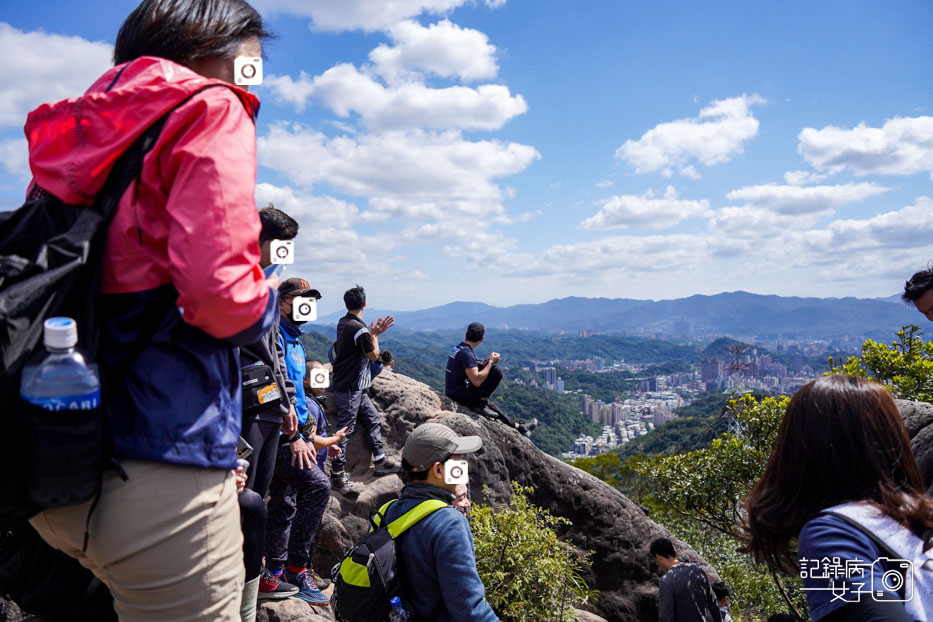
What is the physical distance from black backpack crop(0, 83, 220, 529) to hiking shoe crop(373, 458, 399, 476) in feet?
18.3

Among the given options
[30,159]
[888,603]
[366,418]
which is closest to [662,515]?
[366,418]

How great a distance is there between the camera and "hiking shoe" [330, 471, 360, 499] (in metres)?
6.17

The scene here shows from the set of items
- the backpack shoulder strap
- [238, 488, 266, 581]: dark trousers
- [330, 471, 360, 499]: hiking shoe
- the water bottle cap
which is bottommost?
[330, 471, 360, 499]: hiking shoe

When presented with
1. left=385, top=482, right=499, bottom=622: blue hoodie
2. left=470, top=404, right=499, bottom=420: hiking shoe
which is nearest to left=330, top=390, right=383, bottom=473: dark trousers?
left=470, top=404, right=499, bottom=420: hiking shoe

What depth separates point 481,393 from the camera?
842 centimetres

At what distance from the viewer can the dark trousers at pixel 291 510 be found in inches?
155

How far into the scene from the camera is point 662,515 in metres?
17.2

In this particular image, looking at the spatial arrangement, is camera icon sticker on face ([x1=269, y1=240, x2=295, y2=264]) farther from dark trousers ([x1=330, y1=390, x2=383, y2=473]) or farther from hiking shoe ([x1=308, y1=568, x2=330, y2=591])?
dark trousers ([x1=330, y1=390, x2=383, y2=473])

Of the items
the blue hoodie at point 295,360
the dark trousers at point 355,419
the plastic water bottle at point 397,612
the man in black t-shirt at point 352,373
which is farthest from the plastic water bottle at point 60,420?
the dark trousers at point 355,419

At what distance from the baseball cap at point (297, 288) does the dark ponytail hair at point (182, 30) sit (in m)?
2.50

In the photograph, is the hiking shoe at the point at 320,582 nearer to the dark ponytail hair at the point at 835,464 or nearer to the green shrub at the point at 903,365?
the dark ponytail hair at the point at 835,464

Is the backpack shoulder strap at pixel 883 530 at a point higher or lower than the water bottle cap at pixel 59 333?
lower

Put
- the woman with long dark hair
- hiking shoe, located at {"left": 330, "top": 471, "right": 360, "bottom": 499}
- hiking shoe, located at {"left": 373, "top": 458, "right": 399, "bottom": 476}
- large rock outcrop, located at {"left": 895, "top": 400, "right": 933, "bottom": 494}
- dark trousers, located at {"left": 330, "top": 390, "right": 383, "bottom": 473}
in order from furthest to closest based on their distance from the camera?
1. hiking shoe, located at {"left": 373, "top": 458, "right": 399, "bottom": 476}
2. dark trousers, located at {"left": 330, "top": 390, "right": 383, "bottom": 473}
3. hiking shoe, located at {"left": 330, "top": 471, "right": 360, "bottom": 499}
4. large rock outcrop, located at {"left": 895, "top": 400, "right": 933, "bottom": 494}
5. the woman with long dark hair

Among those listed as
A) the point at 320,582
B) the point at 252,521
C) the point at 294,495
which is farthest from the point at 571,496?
the point at 252,521
